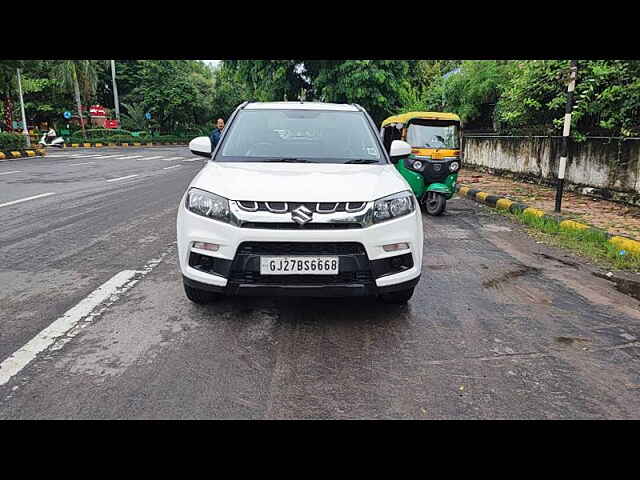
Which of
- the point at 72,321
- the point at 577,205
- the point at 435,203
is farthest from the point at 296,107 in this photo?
the point at 577,205

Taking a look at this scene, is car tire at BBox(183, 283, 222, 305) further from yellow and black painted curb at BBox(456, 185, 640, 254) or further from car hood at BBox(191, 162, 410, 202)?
yellow and black painted curb at BBox(456, 185, 640, 254)

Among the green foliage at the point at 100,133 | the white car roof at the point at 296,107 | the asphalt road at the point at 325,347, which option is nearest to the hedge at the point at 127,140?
the green foliage at the point at 100,133

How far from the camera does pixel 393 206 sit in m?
3.59

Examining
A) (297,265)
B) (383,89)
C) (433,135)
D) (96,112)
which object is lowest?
(297,265)

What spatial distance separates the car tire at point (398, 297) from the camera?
391 cm

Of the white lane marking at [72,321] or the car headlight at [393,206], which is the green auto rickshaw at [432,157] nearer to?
the car headlight at [393,206]

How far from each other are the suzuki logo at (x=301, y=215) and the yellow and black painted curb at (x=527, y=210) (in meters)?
4.64

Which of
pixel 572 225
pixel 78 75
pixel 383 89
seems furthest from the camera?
pixel 78 75

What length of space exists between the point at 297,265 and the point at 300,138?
173 cm

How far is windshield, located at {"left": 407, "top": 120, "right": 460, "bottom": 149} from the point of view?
9.18 m

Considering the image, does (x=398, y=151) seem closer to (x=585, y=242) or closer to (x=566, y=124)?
(x=585, y=242)

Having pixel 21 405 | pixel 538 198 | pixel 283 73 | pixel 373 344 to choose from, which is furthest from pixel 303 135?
pixel 283 73

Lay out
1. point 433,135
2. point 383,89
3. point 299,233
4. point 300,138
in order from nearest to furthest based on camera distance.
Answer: point 299,233 < point 300,138 < point 433,135 < point 383,89
